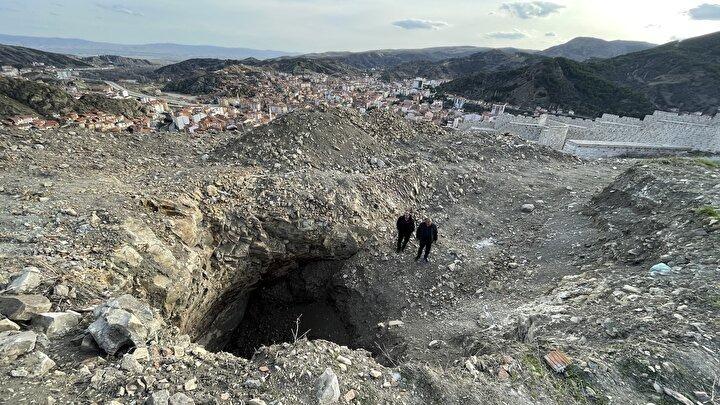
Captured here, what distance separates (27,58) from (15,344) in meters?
130

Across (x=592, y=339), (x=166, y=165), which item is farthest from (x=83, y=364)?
(x=166, y=165)

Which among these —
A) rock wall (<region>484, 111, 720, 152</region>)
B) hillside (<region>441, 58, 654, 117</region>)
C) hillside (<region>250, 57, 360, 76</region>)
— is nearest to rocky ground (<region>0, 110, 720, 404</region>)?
rock wall (<region>484, 111, 720, 152</region>)

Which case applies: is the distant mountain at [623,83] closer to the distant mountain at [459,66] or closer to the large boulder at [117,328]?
the distant mountain at [459,66]

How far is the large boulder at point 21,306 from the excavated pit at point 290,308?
16.1 ft

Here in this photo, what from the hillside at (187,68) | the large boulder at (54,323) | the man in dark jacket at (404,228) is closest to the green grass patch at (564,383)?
the man in dark jacket at (404,228)

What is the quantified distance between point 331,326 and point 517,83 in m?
70.8

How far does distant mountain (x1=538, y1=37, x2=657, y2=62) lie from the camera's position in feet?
581

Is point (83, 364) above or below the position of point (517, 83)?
below

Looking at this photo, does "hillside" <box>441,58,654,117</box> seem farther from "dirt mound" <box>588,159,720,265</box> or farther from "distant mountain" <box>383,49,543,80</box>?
"dirt mound" <box>588,159,720,265</box>

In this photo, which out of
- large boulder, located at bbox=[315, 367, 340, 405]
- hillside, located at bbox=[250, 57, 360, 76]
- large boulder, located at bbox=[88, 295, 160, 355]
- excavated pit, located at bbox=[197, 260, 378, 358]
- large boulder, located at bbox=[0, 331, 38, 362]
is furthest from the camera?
hillside, located at bbox=[250, 57, 360, 76]

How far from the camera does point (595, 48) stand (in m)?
187

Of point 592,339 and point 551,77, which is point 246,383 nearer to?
point 592,339

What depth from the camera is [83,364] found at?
11.3 feet

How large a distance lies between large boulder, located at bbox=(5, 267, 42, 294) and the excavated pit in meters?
4.63
